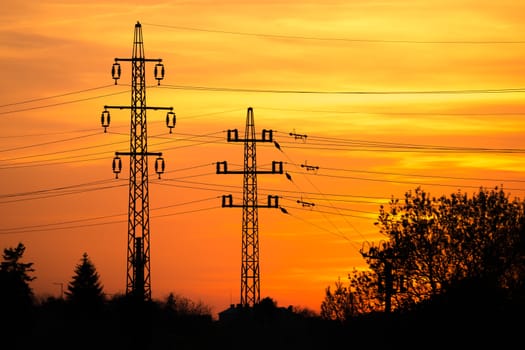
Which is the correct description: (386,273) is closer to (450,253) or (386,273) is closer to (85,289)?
(450,253)

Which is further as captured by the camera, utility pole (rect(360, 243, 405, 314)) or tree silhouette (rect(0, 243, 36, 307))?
tree silhouette (rect(0, 243, 36, 307))

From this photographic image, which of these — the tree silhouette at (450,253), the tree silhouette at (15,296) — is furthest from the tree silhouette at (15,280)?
the tree silhouette at (450,253)

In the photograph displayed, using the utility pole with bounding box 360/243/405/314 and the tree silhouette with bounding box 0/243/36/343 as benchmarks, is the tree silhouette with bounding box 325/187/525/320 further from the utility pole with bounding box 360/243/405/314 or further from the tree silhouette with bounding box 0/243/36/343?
the tree silhouette with bounding box 0/243/36/343

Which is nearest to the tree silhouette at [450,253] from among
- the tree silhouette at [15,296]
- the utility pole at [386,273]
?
the utility pole at [386,273]

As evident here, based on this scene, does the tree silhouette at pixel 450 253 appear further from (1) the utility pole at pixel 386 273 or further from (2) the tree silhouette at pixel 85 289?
(2) the tree silhouette at pixel 85 289

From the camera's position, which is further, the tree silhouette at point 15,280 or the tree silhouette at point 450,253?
the tree silhouette at point 15,280

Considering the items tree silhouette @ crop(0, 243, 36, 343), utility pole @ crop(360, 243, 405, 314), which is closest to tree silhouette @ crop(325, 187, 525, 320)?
utility pole @ crop(360, 243, 405, 314)

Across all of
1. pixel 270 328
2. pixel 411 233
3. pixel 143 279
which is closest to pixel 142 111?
pixel 143 279

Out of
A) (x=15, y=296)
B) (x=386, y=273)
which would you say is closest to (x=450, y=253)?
(x=386, y=273)

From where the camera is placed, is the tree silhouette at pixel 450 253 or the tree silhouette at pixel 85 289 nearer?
the tree silhouette at pixel 450 253

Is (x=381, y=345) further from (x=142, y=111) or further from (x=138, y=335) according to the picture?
(x=142, y=111)

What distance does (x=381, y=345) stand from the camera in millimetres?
95000

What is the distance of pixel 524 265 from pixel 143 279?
23.6 metres

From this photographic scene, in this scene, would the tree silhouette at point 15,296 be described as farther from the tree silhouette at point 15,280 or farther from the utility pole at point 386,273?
the utility pole at point 386,273
